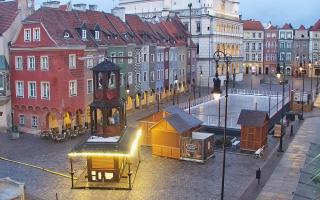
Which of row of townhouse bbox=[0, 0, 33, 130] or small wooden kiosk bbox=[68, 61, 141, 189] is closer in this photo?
small wooden kiosk bbox=[68, 61, 141, 189]

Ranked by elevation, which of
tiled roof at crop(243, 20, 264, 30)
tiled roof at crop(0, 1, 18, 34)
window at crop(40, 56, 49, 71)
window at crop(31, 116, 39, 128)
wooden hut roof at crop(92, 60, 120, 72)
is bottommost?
window at crop(31, 116, 39, 128)

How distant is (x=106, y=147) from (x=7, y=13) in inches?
1003

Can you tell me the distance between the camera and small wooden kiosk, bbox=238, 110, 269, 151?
1364 inches

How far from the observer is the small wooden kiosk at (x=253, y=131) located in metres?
34.7

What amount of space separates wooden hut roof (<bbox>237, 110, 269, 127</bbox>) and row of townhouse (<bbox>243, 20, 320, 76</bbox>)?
75514 millimetres

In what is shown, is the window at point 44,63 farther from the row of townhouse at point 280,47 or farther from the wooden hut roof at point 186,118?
the row of townhouse at point 280,47

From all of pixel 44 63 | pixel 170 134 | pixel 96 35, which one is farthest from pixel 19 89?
pixel 170 134

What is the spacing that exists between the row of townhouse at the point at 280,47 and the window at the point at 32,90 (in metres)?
78.9

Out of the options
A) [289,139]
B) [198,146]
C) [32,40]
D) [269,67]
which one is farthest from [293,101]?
[269,67]

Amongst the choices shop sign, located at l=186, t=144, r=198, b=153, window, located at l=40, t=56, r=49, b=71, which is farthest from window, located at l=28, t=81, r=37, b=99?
shop sign, located at l=186, t=144, r=198, b=153

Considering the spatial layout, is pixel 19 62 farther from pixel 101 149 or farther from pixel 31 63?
pixel 101 149

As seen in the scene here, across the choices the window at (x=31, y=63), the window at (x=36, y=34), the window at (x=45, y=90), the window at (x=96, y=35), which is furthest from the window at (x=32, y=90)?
the window at (x=96, y=35)

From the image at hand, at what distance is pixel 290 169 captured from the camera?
29.6 m

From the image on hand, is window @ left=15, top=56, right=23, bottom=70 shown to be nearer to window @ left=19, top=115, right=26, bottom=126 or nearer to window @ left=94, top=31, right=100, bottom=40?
window @ left=19, top=115, right=26, bottom=126
